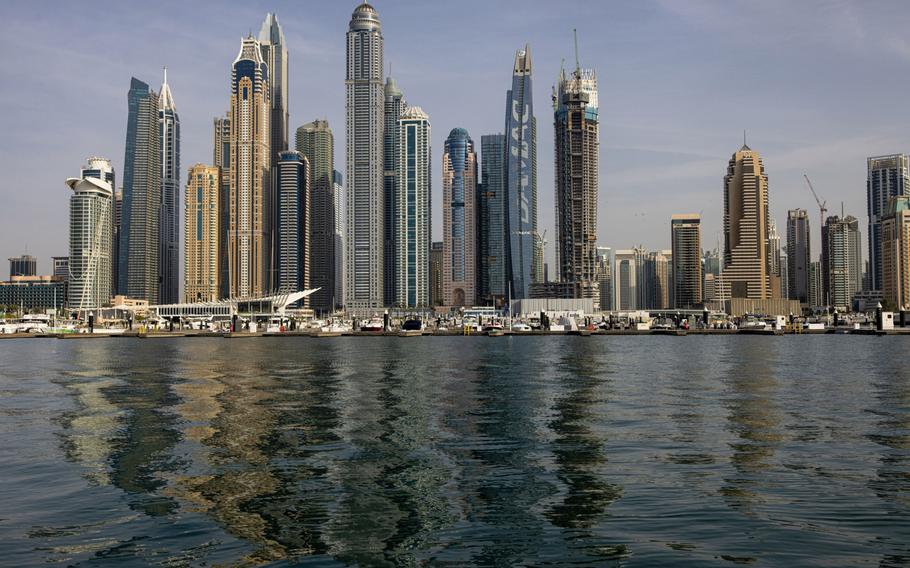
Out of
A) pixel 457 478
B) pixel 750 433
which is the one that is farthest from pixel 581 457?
pixel 750 433

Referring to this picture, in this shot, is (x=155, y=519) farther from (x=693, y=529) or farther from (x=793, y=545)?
(x=793, y=545)

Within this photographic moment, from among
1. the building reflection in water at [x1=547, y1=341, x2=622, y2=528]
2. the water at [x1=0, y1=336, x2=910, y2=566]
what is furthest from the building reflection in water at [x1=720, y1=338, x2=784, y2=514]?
the building reflection in water at [x1=547, y1=341, x2=622, y2=528]

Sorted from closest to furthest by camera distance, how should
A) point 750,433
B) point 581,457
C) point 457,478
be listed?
1. point 457,478
2. point 581,457
3. point 750,433

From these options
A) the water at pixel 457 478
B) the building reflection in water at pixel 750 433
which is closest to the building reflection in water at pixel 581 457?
the water at pixel 457 478

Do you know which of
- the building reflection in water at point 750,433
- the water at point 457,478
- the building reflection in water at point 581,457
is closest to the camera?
the water at point 457,478

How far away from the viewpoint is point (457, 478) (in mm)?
28234

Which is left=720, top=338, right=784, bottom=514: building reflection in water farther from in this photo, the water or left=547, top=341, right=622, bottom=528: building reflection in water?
left=547, top=341, right=622, bottom=528: building reflection in water

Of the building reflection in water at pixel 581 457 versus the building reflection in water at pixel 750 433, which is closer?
the building reflection in water at pixel 581 457

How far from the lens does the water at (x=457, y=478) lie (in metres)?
20.1

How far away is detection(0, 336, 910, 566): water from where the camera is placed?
20.1 metres

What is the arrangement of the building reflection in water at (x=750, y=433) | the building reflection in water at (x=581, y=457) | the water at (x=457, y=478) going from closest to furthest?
1. the water at (x=457, y=478)
2. the building reflection in water at (x=581, y=457)
3. the building reflection in water at (x=750, y=433)

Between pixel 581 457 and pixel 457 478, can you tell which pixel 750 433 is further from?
pixel 457 478

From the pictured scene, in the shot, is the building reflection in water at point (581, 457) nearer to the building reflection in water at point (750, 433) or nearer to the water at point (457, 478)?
the water at point (457, 478)

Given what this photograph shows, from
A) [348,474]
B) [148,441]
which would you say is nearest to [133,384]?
[148,441]
